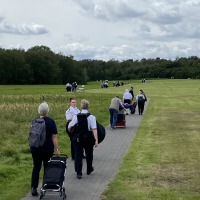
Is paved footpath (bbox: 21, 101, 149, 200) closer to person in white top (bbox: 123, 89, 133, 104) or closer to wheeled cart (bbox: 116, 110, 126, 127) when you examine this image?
wheeled cart (bbox: 116, 110, 126, 127)

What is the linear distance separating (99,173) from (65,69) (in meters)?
135

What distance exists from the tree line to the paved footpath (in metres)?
112

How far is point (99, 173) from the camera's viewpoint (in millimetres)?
11859

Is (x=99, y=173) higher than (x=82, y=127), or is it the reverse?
(x=82, y=127)

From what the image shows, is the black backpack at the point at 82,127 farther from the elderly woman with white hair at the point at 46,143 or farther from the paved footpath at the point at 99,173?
the elderly woman with white hair at the point at 46,143

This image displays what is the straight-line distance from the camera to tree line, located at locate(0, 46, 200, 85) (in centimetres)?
12825

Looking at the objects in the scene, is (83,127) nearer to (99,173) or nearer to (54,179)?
(99,173)

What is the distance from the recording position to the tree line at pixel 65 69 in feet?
421

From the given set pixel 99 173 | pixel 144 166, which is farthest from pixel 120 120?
pixel 99 173

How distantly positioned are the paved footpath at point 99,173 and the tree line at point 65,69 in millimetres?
111859

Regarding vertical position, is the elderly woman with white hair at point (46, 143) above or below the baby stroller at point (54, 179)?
above

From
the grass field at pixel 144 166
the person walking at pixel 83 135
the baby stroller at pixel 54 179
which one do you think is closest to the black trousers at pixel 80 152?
the person walking at pixel 83 135

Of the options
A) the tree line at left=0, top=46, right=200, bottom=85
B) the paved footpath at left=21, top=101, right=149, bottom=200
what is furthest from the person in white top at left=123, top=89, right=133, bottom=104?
the tree line at left=0, top=46, right=200, bottom=85

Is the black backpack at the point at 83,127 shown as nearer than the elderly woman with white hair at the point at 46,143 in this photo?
No
